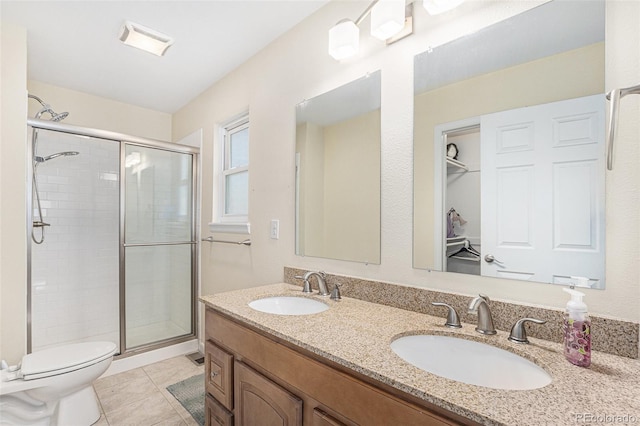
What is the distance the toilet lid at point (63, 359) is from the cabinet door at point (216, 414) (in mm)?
858

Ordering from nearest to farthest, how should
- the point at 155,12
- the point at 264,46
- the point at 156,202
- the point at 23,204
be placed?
1. the point at 155,12
2. the point at 23,204
3. the point at 264,46
4. the point at 156,202

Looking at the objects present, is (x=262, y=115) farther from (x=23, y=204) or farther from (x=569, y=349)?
(x=569, y=349)

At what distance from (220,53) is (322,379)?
2.22m

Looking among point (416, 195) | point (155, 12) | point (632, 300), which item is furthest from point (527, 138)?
point (155, 12)

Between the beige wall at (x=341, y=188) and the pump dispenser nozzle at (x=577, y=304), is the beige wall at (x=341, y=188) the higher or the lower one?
the higher one

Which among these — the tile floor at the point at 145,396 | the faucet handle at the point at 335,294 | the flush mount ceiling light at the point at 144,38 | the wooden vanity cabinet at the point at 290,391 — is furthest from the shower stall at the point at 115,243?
the faucet handle at the point at 335,294

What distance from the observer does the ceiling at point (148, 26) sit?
171 centimetres

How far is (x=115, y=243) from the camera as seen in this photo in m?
2.84

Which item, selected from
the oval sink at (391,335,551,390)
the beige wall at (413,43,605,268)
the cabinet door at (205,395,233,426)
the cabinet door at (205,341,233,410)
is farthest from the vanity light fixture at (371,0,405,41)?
the cabinet door at (205,395,233,426)

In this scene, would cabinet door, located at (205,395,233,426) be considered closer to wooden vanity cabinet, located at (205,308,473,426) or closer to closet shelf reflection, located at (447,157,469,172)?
wooden vanity cabinet, located at (205,308,473,426)

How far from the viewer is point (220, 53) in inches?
85.8

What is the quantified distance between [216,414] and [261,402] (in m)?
0.43

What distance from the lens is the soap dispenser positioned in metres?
0.75

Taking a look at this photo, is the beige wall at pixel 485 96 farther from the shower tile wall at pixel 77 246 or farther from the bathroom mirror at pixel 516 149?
the shower tile wall at pixel 77 246
